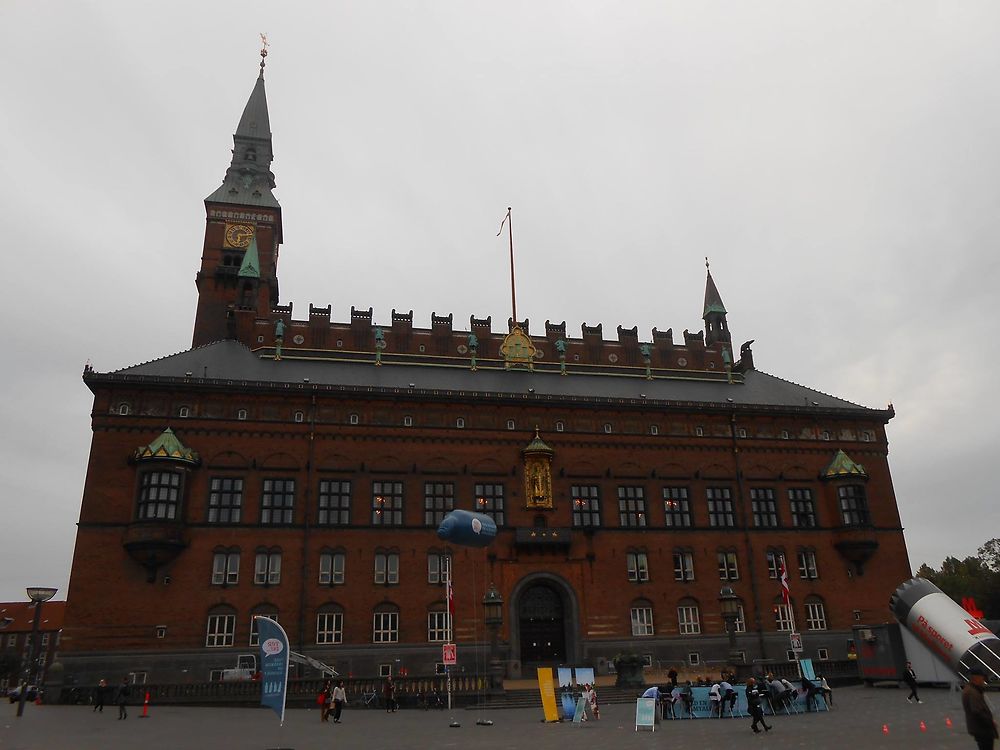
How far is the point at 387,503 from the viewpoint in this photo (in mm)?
45344

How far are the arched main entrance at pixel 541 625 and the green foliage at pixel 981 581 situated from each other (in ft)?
163

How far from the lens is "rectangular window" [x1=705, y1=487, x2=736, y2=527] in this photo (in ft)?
164

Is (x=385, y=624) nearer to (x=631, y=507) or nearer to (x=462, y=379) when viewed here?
(x=462, y=379)

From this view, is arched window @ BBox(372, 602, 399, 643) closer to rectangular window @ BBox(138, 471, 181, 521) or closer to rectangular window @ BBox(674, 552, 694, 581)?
rectangular window @ BBox(138, 471, 181, 521)

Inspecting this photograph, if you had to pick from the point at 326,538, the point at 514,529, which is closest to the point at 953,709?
the point at 514,529

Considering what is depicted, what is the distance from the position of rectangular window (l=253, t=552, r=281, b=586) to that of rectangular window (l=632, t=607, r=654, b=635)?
22037 millimetres

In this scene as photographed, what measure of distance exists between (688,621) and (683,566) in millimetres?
3461

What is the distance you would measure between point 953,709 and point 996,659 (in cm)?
612

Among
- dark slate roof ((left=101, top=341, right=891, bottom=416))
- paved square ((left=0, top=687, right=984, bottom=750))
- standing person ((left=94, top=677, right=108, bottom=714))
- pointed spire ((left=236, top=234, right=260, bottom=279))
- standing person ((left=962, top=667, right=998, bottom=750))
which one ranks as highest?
pointed spire ((left=236, top=234, right=260, bottom=279))

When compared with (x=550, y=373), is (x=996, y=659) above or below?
below

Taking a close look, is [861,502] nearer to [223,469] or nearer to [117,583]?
[223,469]

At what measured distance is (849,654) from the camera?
46.9 m

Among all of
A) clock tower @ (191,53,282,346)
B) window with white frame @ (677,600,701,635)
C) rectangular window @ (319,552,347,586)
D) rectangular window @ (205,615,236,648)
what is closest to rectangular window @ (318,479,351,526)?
rectangular window @ (319,552,347,586)

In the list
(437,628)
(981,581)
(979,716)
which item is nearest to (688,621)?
(437,628)
